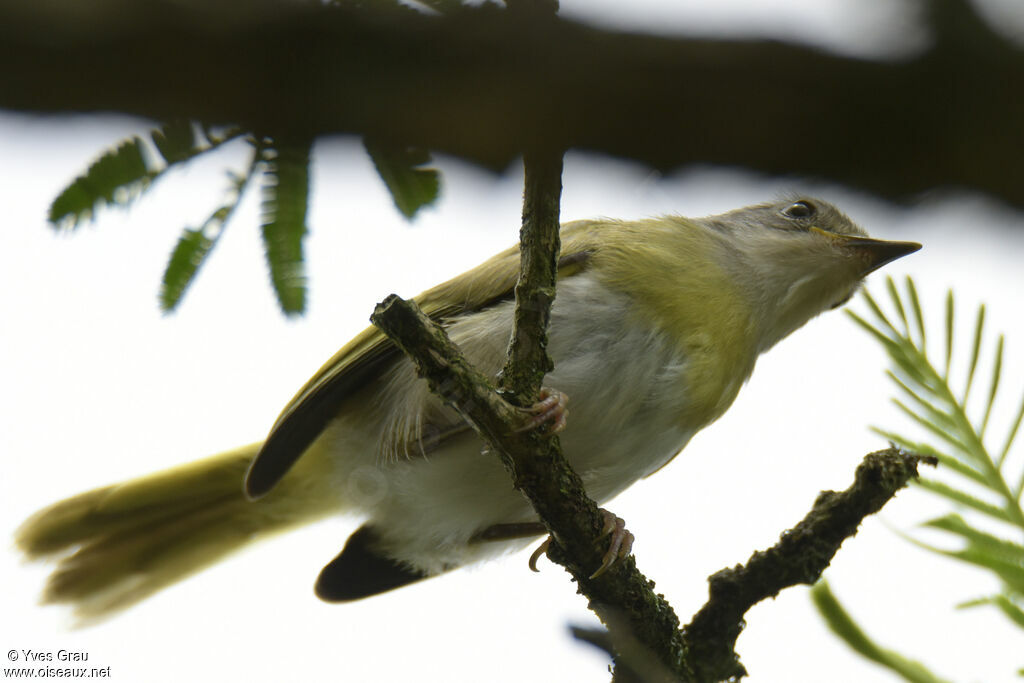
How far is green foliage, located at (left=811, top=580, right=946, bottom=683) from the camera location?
1178 mm

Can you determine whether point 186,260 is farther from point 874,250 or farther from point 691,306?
point 874,250

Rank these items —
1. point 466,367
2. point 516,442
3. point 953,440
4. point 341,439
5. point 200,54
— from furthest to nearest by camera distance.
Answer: point 341,439 < point 516,442 < point 466,367 < point 953,440 < point 200,54

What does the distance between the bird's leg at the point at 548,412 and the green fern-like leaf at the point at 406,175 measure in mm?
650

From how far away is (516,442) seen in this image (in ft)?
7.43

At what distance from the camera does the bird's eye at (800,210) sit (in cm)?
458

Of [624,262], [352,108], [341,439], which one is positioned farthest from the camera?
[341,439]

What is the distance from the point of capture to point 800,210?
15.1 feet

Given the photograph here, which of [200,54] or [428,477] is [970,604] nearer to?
[200,54]

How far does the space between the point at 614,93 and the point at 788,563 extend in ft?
5.57

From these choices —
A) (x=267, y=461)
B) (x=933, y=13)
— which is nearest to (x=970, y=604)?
(x=933, y=13)

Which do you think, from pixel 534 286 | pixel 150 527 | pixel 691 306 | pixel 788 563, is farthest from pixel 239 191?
pixel 150 527

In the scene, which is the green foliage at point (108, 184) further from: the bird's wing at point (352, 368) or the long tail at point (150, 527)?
the long tail at point (150, 527)

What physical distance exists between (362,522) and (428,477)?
0.65 metres

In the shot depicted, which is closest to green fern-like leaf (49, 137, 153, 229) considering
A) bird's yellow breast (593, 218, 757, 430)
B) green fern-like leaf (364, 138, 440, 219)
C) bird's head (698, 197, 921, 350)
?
green fern-like leaf (364, 138, 440, 219)
